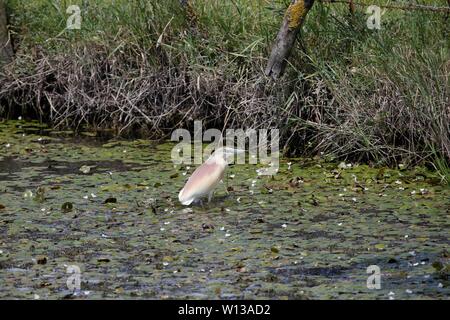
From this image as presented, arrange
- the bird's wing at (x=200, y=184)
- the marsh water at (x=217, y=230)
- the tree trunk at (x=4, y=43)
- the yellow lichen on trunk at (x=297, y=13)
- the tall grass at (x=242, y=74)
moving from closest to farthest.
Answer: the marsh water at (x=217, y=230), the bird's wing at (x=200, y=184), the tall grass at (x=242, y=74), the yellow lichen on trunk at (x=297, y=13), the tree trunk at (x=4, y=43)

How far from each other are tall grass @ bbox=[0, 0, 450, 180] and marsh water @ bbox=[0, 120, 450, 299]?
0.31 m

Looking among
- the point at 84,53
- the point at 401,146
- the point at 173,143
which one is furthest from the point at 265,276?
the point at 84,53

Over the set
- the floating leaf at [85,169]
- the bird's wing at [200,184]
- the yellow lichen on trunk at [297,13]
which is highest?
the yellow lichen on trunk at [297,13]

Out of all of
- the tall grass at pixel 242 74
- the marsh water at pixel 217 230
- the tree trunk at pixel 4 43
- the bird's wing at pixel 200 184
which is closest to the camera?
the marsh water at pixel 217 230

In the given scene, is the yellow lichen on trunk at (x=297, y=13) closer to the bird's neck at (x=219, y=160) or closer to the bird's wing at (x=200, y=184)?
the bird's neck at (x=219, y=160)

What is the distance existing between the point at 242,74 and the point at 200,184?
5.91ft

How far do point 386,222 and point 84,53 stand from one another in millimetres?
3389

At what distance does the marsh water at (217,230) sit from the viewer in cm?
514

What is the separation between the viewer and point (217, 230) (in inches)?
237

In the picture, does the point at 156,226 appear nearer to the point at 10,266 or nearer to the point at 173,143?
the point at 10,266

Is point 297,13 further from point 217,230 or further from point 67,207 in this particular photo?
point 67,207

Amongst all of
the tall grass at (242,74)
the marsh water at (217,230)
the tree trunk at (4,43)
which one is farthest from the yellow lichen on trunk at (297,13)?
the tree trunk at (4,43)

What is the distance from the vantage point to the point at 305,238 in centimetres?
584

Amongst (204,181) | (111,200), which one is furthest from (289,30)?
(111,200)
